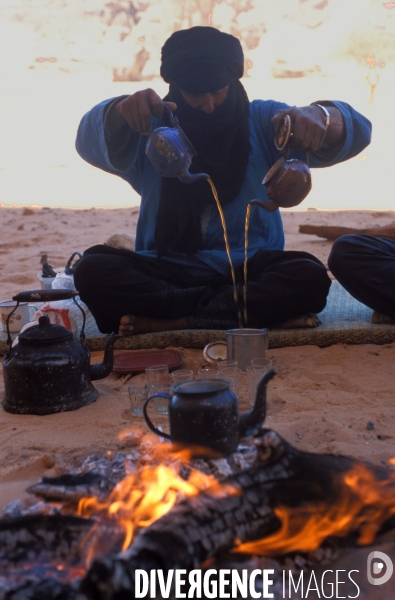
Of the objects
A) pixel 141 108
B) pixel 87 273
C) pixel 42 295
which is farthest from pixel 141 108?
pixel 42 295

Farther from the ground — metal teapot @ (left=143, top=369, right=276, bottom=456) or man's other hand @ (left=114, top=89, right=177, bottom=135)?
man's other hand @ (left=114, top=89, right=177, bottom=135)

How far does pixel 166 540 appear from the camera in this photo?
4.64 ft

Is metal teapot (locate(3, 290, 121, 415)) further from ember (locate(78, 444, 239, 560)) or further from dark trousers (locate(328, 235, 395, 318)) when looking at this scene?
dark trousers (locate(328, 235, 395, 318))

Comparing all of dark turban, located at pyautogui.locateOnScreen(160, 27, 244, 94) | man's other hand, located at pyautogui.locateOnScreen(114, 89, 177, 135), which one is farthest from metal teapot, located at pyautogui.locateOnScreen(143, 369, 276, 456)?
dark turban, located at pyautogui.locateOnScreen(160, 27, 244, 94)

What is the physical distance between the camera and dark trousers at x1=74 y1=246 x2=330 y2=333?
11.6 ft

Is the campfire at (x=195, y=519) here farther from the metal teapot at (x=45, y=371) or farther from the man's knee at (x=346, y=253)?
the man's knee at (x=346, y=253)

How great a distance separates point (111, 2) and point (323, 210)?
878 cm

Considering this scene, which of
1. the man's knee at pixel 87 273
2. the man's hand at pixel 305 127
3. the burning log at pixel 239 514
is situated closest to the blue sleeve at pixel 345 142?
the man's hand at pixel 305 127

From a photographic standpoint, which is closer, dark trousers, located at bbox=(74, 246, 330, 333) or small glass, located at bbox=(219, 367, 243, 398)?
small glass, located at bbox=(219, 367, 243, 398)

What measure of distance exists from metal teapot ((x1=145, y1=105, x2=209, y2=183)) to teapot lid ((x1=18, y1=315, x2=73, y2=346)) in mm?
1014

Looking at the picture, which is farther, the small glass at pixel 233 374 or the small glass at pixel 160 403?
the small glass at pixel 233 374

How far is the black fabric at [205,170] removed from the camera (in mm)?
3754

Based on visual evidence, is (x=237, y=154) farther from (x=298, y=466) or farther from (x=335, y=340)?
(x=298, y=466)

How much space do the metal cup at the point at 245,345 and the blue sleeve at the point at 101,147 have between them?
4.25 feet
